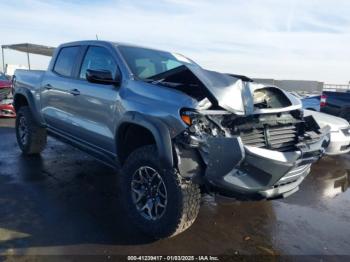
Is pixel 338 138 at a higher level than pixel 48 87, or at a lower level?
lower

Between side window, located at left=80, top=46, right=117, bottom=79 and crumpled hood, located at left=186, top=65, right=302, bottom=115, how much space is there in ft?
3.56

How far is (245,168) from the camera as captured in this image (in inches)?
118

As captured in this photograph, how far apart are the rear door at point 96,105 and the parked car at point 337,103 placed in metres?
8.31

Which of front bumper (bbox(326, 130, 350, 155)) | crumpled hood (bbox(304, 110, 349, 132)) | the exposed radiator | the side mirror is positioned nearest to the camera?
the exposed radiator

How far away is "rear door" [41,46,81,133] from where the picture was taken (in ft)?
15.5

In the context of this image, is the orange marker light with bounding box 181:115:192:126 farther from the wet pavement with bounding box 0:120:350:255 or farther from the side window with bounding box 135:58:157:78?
the wet pavement with bounding box 0:120:350:255

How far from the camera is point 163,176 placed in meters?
3.18

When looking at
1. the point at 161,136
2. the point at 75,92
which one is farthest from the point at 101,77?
the point at 161,136

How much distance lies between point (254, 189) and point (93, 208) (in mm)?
1933

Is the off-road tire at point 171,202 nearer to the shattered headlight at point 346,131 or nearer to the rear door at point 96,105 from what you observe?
the rear door at point 96,105

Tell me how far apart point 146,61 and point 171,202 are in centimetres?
181

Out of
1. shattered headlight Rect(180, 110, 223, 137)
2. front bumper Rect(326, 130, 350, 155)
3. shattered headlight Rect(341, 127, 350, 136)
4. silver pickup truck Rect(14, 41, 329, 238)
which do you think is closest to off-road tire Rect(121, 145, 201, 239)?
silver pickup truck Rect(14, 41, 329, 238)

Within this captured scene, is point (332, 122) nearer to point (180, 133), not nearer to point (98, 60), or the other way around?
point (98, 60)

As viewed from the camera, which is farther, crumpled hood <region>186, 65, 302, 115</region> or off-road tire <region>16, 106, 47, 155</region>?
off-road tire <region>16, 106, 47, 155</region>
